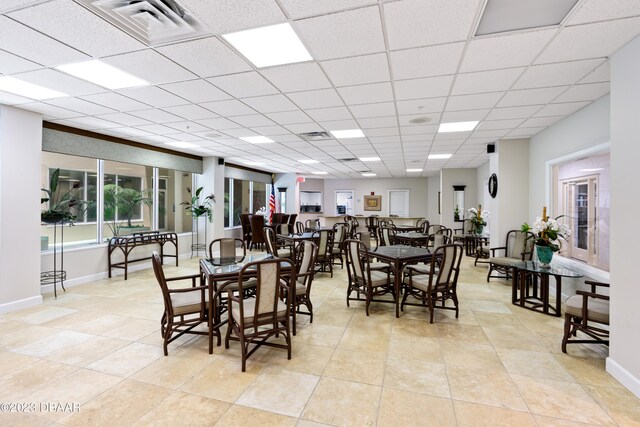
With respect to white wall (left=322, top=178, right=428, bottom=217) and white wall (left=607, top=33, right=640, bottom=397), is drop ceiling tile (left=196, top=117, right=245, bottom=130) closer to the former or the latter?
white wall (left=607, top=33, right=640, bottom=397)

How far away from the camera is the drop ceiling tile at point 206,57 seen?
7.92 ft

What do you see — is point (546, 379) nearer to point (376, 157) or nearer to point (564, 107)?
point (564, 107)

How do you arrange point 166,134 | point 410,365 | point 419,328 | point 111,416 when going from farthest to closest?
point 166,134
point 419,328
point 410,365
point 111,416

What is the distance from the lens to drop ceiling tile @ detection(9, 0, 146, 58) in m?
1.99

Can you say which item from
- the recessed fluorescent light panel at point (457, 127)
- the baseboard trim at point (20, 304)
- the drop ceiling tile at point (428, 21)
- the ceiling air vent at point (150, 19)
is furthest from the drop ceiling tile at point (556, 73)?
the baseboard trim at point (20, 304)

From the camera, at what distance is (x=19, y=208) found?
4.12 meters

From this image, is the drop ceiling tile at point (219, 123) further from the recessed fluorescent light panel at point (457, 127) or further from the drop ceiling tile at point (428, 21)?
the recessed fluorescent light panel at point (457, 127)

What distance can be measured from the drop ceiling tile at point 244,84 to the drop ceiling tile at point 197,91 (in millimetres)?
122

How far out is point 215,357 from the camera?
2.81m

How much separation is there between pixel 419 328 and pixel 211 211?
6370mm

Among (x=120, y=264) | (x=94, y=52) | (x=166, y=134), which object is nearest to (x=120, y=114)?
(x=166, y=134)

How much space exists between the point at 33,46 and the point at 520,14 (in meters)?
3.74

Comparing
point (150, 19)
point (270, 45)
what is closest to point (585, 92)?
point (270, 45)

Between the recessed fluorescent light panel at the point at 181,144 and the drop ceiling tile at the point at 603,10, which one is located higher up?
the recessed fluorescent light panel at the point at 181,144
